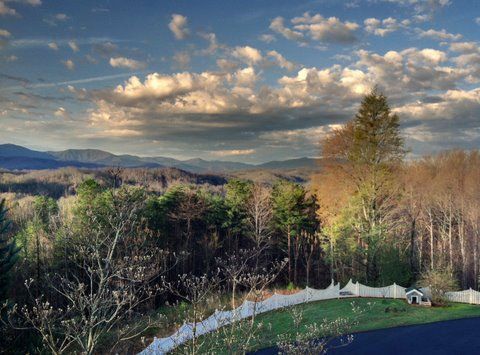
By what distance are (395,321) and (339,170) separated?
12.4 meters

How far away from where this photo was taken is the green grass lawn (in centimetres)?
2622

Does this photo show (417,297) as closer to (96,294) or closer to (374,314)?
(374,314)

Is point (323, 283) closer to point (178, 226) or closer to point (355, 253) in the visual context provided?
point (355, 253)

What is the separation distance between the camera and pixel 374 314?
28.2 meters

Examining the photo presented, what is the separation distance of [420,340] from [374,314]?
5.12 m

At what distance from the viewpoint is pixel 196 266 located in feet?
167

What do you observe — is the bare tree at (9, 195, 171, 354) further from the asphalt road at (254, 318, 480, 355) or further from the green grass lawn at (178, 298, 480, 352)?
the green grass lawn at (178, 298, 480, 352)

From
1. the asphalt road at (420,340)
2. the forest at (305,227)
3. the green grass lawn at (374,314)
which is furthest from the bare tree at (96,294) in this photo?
the green grass lawn at (374,314)

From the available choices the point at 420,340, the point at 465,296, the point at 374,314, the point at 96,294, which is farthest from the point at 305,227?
the point at 96,294

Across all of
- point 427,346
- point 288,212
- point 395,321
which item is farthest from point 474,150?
point 427,346

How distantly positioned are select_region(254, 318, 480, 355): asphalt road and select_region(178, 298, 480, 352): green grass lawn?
3.18 feet

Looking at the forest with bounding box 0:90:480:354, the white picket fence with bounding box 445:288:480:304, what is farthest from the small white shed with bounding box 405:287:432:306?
the forest with bounding box 0:90:480:354

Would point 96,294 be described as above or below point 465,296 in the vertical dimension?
above

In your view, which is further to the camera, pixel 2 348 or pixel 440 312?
pixel 440 312
